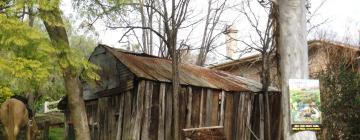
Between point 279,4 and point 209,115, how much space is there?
975 centimetres

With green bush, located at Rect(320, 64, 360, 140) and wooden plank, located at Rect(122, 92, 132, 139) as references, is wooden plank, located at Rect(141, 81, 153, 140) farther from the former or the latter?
green bush, located at Rect(320, 64, 360, 140)

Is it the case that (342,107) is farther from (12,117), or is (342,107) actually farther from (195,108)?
(12,117)

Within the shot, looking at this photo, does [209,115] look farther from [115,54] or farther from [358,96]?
[358,96]

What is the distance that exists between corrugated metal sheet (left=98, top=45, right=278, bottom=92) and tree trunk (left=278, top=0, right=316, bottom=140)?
26.4ft

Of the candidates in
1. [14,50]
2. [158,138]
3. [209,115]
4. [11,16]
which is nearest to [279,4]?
[11,16]

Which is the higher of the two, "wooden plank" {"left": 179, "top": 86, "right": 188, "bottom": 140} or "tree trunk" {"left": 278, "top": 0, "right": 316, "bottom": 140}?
"tree trunk" {"left": 278, "top": 0, "right": 316, "bottom": 140}

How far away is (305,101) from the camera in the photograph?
6.38 metres

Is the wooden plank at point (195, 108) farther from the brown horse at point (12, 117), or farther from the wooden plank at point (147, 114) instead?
the brown horse at point (12, 117)

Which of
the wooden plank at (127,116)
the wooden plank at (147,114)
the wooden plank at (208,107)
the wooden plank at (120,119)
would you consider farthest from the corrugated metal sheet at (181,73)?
the wooden plank at (120,119)

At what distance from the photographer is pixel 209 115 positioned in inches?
650

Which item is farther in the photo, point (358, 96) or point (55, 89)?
point (55, 89)

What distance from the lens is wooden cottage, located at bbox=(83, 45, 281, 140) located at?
14.8 meters

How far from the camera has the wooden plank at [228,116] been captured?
1692cm

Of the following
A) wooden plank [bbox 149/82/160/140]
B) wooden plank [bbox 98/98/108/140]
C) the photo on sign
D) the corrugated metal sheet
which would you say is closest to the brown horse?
wooden plank [bbox 98/98/108/140]
